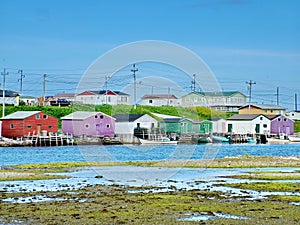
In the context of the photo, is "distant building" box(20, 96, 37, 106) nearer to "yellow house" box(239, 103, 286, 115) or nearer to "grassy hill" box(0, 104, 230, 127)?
"grassy hill" box(0, 104, 230, 127)

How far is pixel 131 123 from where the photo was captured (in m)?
95.9

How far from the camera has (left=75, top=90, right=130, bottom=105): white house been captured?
11881 centimetres

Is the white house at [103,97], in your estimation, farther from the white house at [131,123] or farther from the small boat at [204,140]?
the small boat at [204,140]

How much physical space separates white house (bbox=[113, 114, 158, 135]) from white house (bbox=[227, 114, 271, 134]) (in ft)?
75.5

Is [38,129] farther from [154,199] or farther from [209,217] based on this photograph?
[209,217]

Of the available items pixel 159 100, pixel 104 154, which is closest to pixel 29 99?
pixel 159 100

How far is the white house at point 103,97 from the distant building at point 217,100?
11.9 m

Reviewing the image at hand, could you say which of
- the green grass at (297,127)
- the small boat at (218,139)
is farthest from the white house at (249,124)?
the green grass at (297,127)

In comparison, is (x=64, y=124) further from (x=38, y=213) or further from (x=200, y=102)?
(x=38, y=213)

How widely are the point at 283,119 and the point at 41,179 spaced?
295 ft

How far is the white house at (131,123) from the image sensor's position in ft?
313

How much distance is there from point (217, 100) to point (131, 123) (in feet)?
172

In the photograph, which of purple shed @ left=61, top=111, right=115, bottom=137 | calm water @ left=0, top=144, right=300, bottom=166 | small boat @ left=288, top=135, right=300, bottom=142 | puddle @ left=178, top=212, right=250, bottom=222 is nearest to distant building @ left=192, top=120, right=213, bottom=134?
small boat @ left=288, top=135, right=300, bottom=142

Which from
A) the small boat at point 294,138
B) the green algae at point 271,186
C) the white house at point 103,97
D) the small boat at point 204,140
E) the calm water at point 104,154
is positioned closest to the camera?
the green algae at point 271,186
